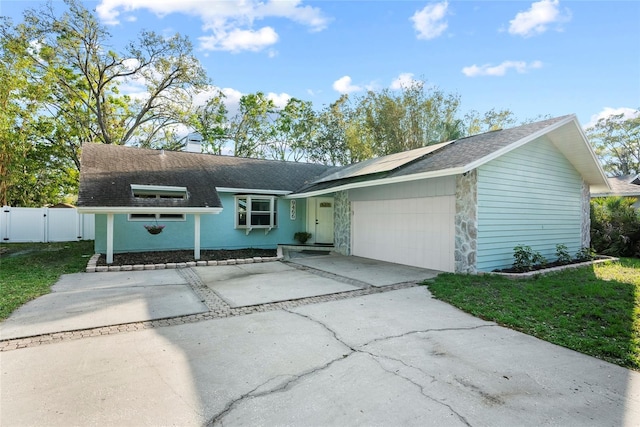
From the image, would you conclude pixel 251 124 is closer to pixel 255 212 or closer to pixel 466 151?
pixel 255 212

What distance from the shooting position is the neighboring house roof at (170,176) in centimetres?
912

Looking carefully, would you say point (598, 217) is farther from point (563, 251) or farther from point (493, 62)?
point (493, 62)

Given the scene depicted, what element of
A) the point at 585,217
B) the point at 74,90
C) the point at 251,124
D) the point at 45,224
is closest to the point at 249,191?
the point at 45,224

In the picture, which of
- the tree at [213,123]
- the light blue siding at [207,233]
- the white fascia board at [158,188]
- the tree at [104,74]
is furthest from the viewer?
the tree at [213,123]

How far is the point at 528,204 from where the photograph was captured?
863 centimetres

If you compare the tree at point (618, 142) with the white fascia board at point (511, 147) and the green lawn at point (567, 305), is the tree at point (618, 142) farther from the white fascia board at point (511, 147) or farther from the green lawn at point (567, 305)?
the green lawn at point (567, 305)

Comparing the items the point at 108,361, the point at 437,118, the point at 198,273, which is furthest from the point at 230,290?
the point at 437,118

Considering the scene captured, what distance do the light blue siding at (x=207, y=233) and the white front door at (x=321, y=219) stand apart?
443 millimetres

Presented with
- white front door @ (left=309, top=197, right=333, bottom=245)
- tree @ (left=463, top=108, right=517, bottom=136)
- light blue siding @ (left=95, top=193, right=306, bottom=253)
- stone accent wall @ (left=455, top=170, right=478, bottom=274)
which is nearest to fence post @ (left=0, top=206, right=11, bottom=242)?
light blue siding @ (left=95, top=193, right=306, bottom=253)

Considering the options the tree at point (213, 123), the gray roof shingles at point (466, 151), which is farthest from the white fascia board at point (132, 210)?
the tree at point (213, 123)

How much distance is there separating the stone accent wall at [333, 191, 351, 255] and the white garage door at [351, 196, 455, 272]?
206 mm

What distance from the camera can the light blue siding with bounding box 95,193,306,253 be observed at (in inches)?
410

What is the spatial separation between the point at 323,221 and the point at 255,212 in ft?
9.62

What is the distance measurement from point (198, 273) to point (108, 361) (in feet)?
15.8
